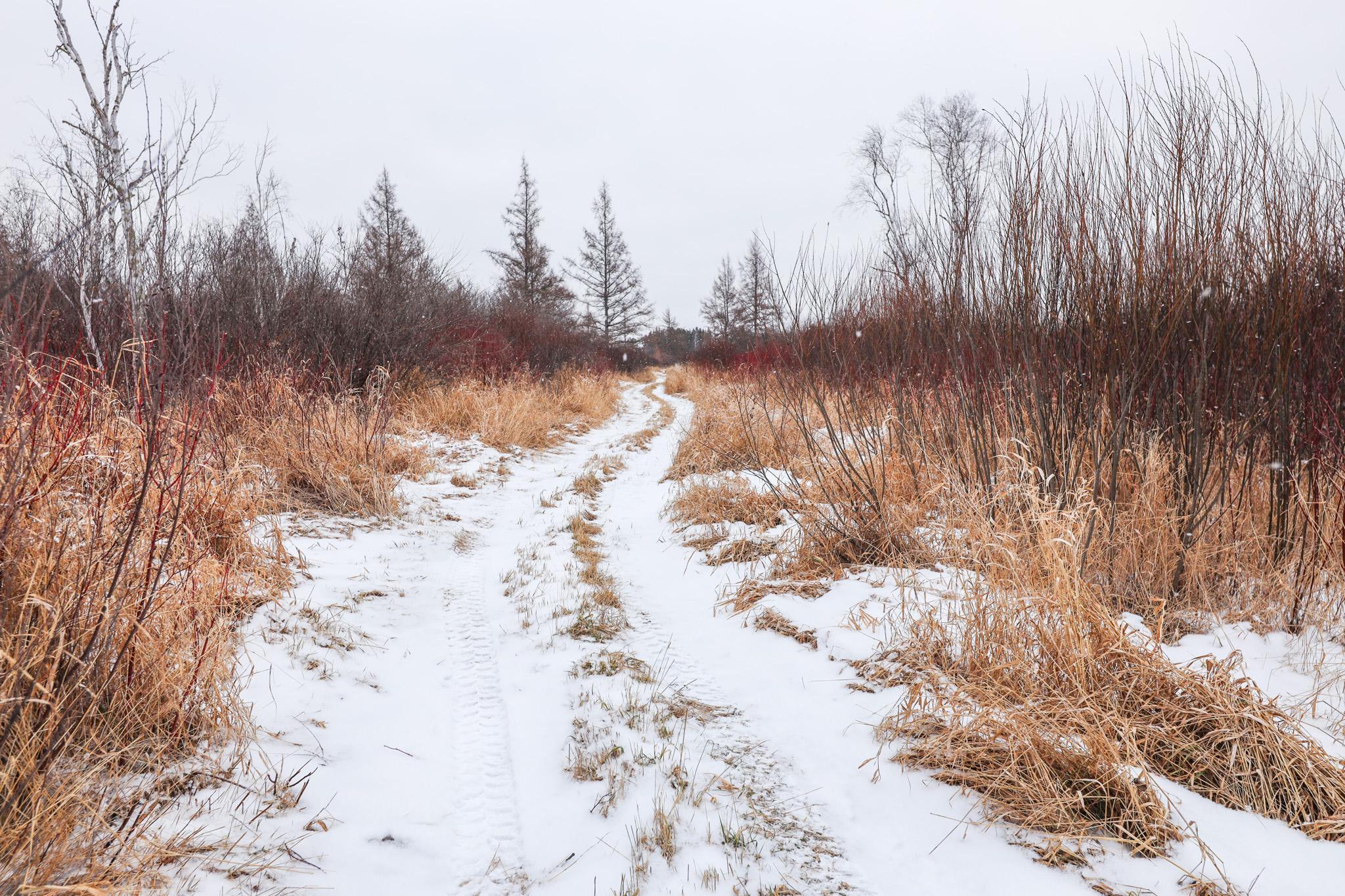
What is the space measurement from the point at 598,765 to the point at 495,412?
7084 mm

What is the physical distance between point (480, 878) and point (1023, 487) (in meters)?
2.62

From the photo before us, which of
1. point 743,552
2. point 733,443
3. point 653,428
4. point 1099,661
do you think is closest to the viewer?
point 1099,661

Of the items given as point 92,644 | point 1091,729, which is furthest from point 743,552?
point 92,644

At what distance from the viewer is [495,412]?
8.78 m

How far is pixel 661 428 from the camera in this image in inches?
477

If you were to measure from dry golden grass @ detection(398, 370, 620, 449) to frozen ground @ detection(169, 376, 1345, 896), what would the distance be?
14.7 ft

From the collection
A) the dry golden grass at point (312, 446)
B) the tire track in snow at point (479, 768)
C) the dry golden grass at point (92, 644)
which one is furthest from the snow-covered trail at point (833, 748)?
the dry golden grass at point (312, 446)

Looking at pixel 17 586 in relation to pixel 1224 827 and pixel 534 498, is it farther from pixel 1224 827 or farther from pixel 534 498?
pixel 534 498

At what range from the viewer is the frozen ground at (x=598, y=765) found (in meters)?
1.75

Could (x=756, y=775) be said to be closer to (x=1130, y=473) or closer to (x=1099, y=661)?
(x=1099, y=661)

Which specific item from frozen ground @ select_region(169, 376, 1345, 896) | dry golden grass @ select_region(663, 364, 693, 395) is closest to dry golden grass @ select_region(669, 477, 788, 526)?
frozen ground @ select_region(169, 376, 1345, 896)

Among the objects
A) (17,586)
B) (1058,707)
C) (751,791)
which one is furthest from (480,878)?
(1058,707)

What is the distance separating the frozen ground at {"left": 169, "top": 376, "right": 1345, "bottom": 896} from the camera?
5.73 feet

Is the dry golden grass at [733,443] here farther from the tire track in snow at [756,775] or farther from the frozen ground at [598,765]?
the frozen ground at [598,765]
